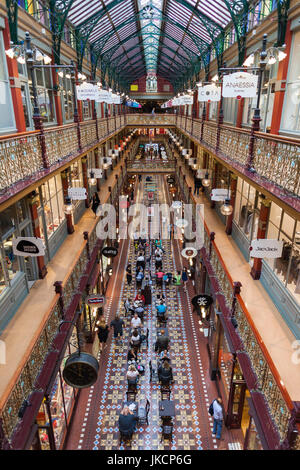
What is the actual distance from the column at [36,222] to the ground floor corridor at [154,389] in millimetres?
3964

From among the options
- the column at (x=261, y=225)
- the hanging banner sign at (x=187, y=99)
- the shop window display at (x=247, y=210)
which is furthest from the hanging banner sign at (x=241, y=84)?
the hanging banner sign at (x=187, y=99)

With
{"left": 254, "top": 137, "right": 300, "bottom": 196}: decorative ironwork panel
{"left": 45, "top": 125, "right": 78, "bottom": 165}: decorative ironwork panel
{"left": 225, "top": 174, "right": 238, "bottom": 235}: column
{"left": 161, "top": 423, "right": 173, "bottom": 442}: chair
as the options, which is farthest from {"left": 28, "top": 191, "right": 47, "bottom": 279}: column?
{"left": 225, "top": 174, "right": 238, "bottom": 235}: column

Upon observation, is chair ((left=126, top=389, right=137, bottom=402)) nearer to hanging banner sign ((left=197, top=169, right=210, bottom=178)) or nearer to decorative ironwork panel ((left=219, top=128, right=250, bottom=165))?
decorative ironwork panel ((left=219, top=128, right=250, bottom=165))

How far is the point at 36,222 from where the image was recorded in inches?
372

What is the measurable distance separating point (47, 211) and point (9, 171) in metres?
4.41

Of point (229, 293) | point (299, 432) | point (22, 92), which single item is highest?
point (22, 92)

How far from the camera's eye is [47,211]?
11.0 metres

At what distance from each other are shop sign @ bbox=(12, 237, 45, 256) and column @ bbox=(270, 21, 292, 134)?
777 cm

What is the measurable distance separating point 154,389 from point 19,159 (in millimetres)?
8021

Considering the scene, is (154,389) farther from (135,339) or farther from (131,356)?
(135,339)

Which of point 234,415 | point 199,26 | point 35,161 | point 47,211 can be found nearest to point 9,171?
point 35,161

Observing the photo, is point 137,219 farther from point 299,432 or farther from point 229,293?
point 299,432

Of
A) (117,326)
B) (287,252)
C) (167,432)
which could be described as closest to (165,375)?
(167,432)

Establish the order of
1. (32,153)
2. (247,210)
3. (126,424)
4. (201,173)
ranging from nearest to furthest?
(32,153)
(126,424)
(247,210)
(201,173)
